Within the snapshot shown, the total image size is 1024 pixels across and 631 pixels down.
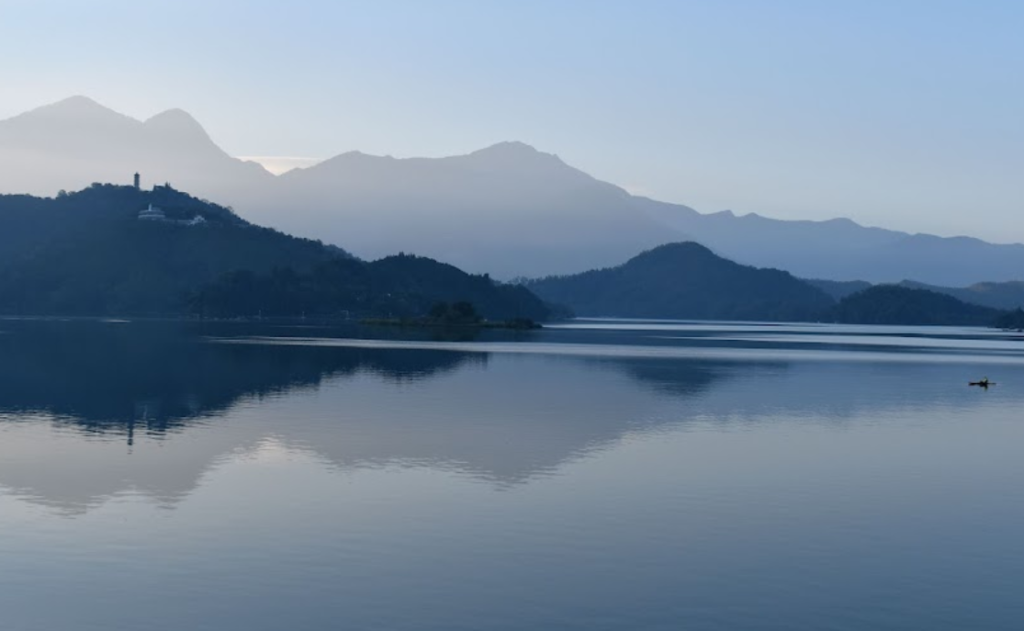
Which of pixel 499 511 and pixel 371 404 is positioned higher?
pixel 371 404

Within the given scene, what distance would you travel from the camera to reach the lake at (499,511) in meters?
24.0

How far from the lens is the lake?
78.6 ft

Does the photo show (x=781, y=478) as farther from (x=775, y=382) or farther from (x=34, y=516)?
(x=775, y=382)

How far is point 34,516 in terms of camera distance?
→ 104 ft

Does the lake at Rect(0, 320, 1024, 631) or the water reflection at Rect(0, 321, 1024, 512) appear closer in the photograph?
the lake at Rect(0, 320, 1024, 631)

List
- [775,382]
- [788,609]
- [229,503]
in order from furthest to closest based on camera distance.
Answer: [775,382] < [229,503] < [788,609]

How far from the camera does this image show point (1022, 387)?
304 ft

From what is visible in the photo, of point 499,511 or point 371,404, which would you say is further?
point 371,404

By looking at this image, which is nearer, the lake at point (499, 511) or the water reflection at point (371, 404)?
the lake at point (499, 511)

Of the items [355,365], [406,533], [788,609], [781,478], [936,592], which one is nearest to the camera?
[788,609]

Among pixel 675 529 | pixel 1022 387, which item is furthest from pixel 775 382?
pixel 675 529

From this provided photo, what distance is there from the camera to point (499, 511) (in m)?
33.9

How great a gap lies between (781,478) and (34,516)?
978 inches

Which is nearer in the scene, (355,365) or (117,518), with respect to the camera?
(117,518)
